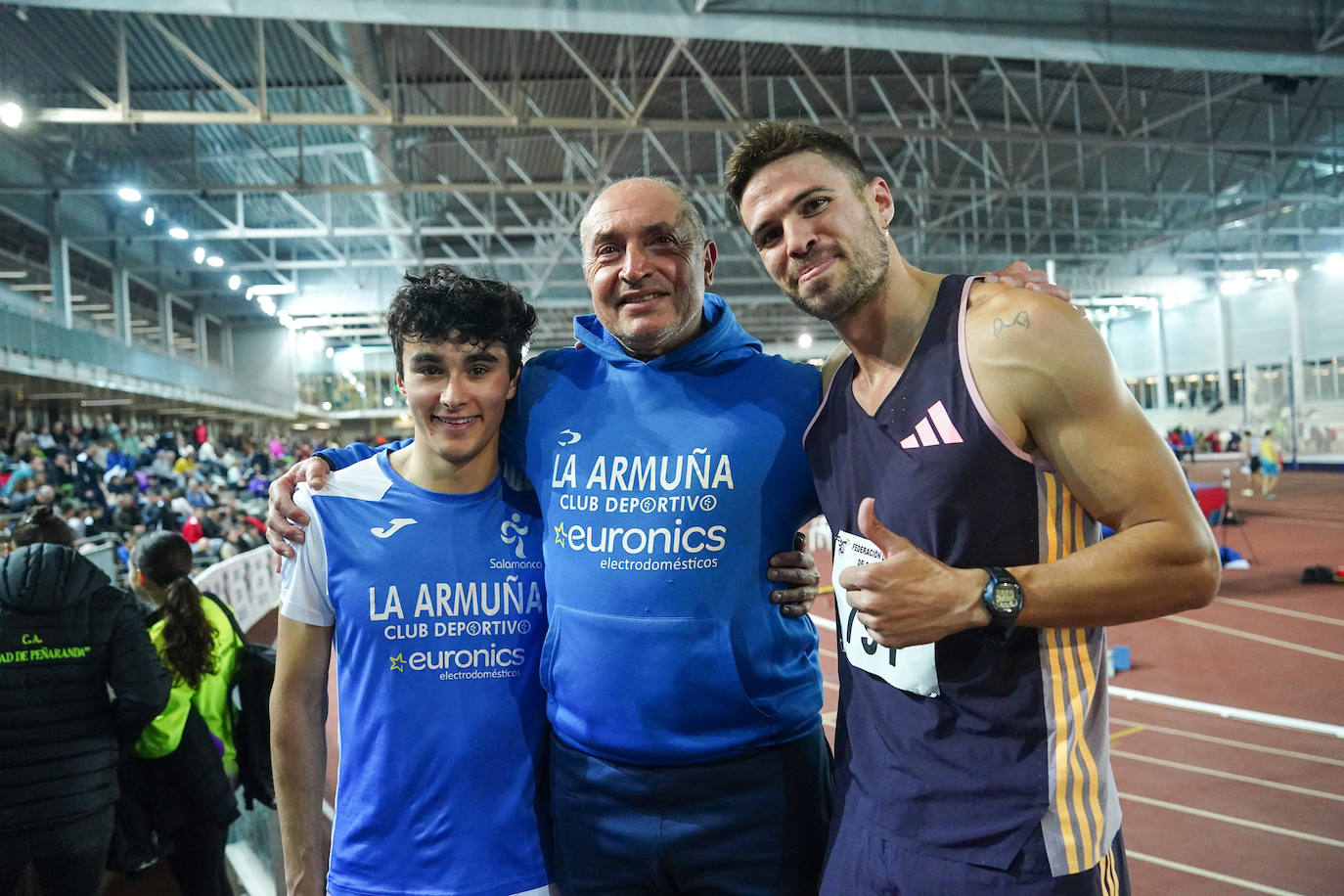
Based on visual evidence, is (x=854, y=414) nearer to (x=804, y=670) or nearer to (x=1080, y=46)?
(x=804, y=670)

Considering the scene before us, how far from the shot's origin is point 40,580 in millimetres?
3193

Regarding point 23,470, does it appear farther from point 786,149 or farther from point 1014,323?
point 1014,323

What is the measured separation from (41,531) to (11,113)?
37.2 ft

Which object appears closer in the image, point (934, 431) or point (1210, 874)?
point (934, 431)

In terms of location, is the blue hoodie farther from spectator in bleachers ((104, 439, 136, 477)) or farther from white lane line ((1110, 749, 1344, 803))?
spectator in bleachers ((104, 439, 136, 477))

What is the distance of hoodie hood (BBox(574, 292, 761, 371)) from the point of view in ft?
7.36

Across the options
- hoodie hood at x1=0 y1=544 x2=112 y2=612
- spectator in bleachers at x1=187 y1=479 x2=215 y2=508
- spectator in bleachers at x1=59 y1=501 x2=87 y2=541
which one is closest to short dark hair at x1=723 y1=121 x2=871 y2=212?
hoodie hood at x1=0 y1=544 x2=112 y2=612

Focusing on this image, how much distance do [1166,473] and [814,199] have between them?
0.96 meters

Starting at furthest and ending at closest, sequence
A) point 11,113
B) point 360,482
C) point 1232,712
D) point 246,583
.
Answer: point 11,113, point 246,583, point 1232,712, point 360,482

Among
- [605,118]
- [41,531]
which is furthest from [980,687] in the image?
[605,118]

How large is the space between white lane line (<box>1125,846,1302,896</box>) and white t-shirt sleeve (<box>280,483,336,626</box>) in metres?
4.32

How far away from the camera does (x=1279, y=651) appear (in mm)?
8883

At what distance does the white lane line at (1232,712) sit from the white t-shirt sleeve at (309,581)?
24.6 ft

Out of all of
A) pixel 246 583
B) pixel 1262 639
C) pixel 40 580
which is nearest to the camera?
pixel 40 580
